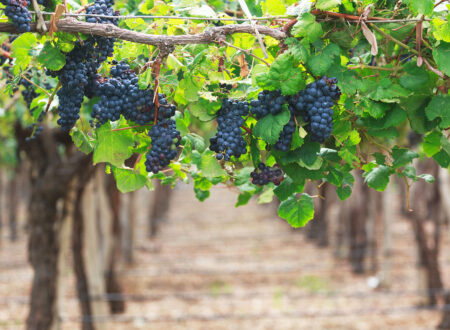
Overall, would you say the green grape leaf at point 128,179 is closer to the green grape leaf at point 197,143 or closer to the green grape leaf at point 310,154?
the green grape leaf at point 197,143

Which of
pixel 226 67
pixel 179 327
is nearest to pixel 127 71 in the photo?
pixel 226 67

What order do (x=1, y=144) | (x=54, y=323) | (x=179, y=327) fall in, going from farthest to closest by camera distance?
(x=1, y=144) → (x=179, y=327) → (x=54, y=323)

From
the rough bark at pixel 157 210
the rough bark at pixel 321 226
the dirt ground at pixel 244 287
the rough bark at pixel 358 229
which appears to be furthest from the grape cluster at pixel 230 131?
the rough bark at pixel 157 210

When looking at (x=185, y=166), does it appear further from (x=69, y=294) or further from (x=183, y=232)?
(x=183, y=232)

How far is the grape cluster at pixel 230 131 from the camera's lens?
5.62ft

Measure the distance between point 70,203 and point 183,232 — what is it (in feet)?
45.1

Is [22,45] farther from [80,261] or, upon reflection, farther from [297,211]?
[80,261]

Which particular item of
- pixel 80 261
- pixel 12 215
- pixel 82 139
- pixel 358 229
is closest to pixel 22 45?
pixel 82 139

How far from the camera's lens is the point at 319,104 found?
5.30ft

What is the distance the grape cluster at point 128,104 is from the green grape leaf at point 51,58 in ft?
0.54

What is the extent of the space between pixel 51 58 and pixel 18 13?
190mm

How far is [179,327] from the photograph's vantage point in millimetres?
9188

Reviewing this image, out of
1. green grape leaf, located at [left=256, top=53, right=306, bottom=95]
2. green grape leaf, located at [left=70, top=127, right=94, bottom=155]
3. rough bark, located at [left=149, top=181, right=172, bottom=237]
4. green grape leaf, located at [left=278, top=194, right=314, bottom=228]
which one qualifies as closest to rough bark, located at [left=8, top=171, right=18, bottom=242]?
rough bark, located at [left=149, top=181, right=172, bottom=237]

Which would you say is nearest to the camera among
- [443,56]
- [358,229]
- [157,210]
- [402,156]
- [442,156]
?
[443,56]
